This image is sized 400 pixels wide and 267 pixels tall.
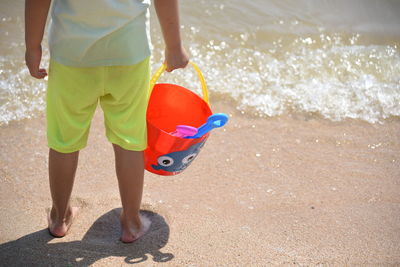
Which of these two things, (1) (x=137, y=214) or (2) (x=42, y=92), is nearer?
(1) (x=137, y=214)

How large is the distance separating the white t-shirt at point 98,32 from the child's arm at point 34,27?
0.12ft

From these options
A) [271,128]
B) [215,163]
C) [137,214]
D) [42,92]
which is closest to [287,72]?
[271,128]

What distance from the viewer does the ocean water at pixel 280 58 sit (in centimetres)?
359

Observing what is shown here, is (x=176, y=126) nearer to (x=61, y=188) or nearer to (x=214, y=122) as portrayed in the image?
(x=214, y=122)

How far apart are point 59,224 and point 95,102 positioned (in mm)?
620

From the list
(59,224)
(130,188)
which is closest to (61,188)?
(59,224)

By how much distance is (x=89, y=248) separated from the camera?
2.21 meters

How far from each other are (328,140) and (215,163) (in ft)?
2.64

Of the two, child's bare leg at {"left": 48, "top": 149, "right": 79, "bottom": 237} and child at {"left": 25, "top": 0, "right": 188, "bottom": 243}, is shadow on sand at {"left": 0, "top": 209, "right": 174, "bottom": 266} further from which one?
child at {"left": 25, "top": 0, "right": 188, "bottom": 243}

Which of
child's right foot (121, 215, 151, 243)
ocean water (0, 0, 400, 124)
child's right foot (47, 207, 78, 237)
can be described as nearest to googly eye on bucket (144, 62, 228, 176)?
child's right foot (121, 215, 151, 243)

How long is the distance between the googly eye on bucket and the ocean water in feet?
3.50

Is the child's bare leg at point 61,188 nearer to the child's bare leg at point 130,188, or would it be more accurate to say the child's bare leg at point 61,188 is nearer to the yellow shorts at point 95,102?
the yellow shorts at point 95,102

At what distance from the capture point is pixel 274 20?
15.3 ft

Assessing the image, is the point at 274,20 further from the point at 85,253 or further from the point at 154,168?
the point at 85,253
